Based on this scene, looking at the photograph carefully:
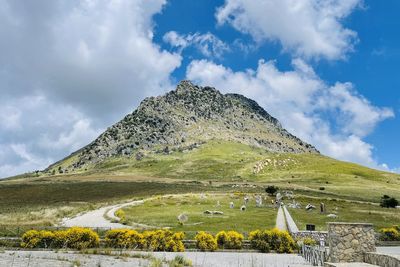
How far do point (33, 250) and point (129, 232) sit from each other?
7.65 m

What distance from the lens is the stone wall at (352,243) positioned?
65.8 feet

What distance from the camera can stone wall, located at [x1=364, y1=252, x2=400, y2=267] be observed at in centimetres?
1559

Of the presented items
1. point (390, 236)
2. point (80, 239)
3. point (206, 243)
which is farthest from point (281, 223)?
point (80, 239)

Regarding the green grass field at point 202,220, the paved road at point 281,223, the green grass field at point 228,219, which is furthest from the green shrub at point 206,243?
the paved road at point 281,223

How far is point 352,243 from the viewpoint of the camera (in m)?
20.2

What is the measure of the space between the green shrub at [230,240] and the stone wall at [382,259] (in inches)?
760

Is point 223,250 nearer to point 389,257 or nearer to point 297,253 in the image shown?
point 297,253

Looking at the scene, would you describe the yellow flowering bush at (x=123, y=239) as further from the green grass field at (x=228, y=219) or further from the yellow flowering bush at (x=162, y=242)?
the green grass field at (x=228, y=219)

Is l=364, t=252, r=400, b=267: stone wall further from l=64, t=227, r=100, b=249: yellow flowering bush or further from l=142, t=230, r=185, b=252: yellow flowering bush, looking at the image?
l=64, t=227, r=100, b=249: yellow flowering bush

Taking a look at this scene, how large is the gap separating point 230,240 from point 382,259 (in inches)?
860

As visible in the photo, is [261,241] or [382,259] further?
[261,241]

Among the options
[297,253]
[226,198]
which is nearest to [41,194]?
[226,198]

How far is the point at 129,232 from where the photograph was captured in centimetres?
3728

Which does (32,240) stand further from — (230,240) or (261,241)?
(261,241)
